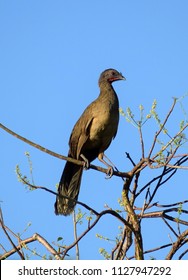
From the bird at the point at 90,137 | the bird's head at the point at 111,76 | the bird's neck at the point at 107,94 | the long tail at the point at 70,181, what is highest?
the bird's head at the point at 111,76

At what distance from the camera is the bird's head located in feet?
28.9

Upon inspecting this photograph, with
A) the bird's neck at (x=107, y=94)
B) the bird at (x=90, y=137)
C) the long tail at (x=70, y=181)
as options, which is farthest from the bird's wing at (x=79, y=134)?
the bird's neck at (x=107, y=94)

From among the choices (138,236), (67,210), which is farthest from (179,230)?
(67,210)

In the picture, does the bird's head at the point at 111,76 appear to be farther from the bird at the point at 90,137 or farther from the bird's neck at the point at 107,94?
the bird at the point at 90,137

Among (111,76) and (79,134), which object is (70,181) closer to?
(79,134)

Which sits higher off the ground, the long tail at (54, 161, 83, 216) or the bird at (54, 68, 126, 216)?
the bird at (54, 68, 126, 216)

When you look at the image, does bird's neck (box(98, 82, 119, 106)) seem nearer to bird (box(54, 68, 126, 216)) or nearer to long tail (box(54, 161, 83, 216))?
bird (box(54, 68, 126, 216))

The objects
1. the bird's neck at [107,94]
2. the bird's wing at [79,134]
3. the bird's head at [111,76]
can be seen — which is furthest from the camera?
the bird's head at [111,76]

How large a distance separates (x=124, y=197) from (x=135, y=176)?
33cm

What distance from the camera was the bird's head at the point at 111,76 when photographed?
8805 millimetres

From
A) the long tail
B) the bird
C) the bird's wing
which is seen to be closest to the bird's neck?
the bird

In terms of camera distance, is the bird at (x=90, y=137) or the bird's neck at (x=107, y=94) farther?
the bird's neck at (x=107, y=94)

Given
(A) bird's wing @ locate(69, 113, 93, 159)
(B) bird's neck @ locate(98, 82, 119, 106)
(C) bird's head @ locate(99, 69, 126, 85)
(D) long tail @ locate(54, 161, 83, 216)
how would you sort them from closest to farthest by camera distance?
(D) long tail @ locate(54, 161, 83, 216) → (A) bird's wing @ locate(69, 113, 93, 159) → (B) bird's neck @ locate(98, 82, 119, 106) → (C) bird's head @ locate(99, 69, 126, 85)
